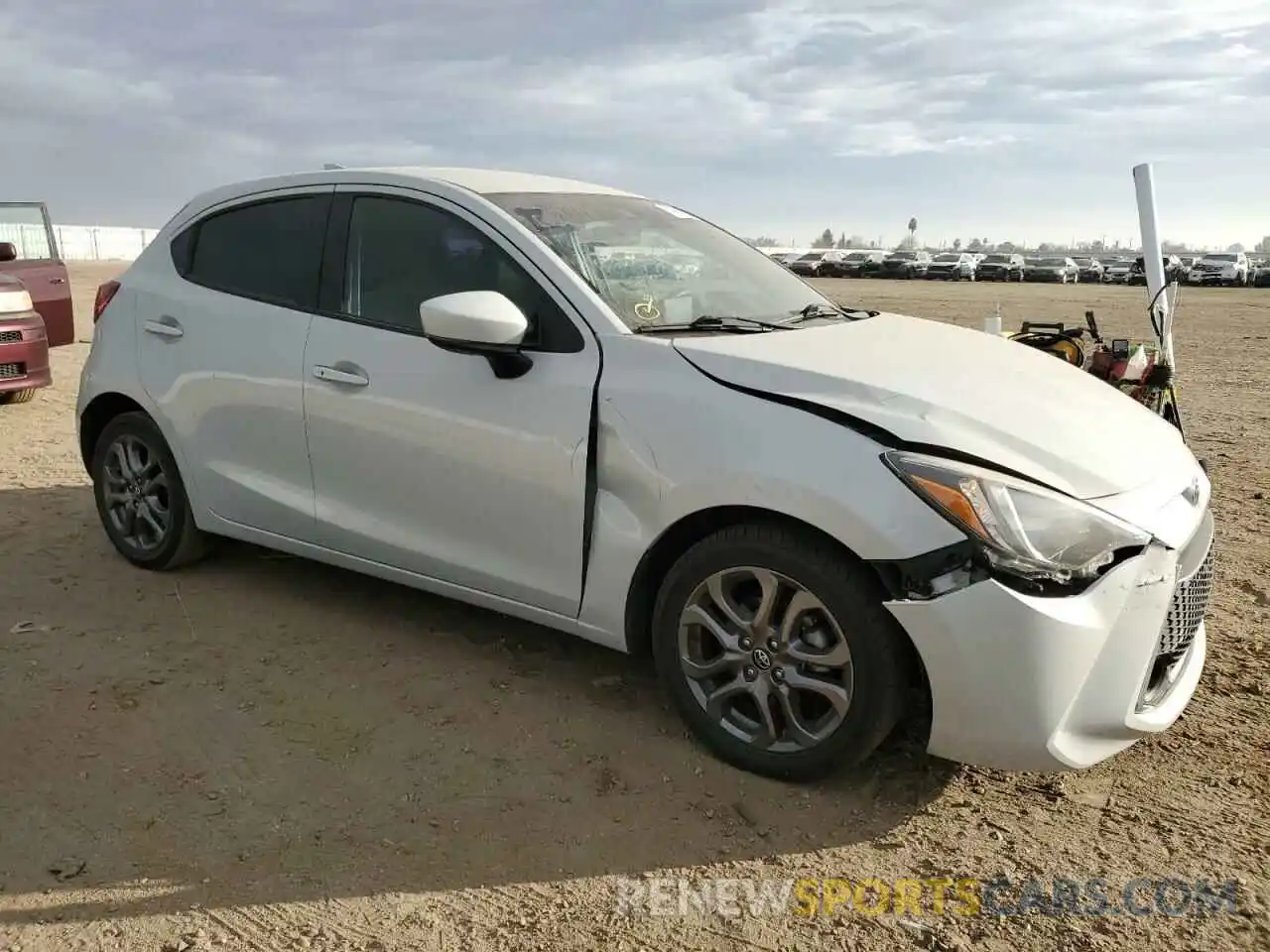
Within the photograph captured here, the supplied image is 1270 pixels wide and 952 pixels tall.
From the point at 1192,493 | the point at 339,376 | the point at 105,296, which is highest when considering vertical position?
the point at 105,296

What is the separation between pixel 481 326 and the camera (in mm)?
3365

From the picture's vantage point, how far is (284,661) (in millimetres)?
4070

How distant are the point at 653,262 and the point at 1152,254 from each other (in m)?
3.62

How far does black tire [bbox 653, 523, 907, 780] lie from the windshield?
2.75ft

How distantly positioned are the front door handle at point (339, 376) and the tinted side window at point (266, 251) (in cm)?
30

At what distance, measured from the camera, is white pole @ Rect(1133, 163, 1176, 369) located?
5.94 meters

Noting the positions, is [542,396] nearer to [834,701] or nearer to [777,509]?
[777,509]

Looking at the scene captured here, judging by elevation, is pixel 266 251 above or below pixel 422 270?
above

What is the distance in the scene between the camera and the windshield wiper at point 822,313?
13.1 feet

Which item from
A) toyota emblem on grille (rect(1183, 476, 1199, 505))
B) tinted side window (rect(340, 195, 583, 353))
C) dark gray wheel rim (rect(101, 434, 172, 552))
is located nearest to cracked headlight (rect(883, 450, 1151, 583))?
toyota emblem on grille (rect(1183, 476, 1199, 505))

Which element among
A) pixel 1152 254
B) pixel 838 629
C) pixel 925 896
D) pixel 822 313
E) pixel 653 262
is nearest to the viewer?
pixel 925 896

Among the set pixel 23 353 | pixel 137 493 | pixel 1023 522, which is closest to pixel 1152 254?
pixel 1023 522

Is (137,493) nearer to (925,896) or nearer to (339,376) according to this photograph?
(339,376)

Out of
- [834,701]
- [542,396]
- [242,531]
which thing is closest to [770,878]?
[834,701]
